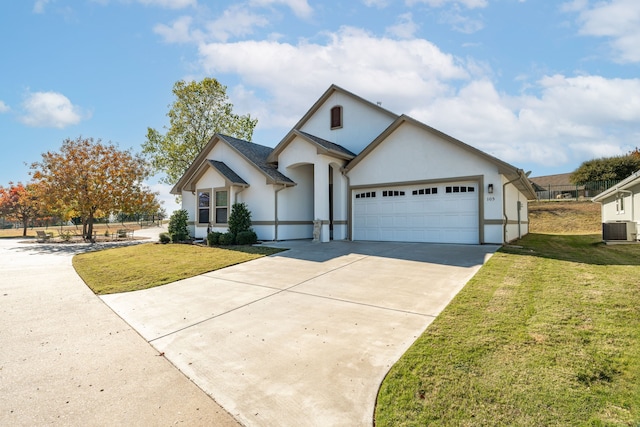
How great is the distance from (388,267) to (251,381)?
6.02m

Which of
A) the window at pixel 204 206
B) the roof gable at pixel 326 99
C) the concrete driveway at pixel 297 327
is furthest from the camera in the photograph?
the window at pixel 204 206

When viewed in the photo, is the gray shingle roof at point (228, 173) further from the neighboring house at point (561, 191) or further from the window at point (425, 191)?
the neighboring house at point (561, 191)

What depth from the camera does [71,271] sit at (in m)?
10.9

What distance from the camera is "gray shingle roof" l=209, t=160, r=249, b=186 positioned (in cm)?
1655

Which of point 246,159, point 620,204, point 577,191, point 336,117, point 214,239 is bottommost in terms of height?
point 214,239

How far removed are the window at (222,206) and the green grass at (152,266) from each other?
9.99 feet

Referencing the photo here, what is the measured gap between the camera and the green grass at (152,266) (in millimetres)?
8617

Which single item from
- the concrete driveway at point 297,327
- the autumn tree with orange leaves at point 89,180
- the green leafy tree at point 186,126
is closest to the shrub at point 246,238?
the concrete driveway at point 297,327

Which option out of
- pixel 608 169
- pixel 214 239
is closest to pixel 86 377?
pixel 214 239

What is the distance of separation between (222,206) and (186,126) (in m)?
18.2

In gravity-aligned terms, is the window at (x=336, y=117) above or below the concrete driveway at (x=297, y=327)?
above

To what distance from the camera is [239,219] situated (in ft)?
52.6

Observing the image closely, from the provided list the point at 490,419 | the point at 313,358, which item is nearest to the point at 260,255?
the point at 313,358

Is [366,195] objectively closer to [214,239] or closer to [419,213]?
[419,213]
